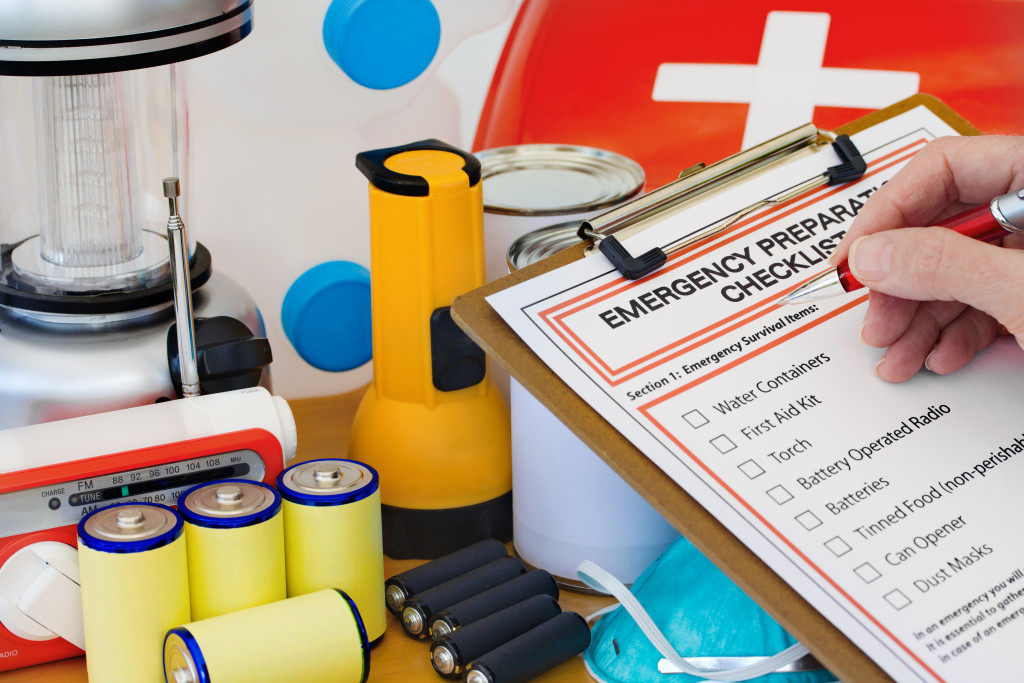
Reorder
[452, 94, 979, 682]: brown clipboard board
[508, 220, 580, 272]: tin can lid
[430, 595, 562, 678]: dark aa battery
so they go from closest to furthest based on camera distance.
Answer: [452, 94, 979, 682]: brown clipboard board, [430, 595, 562, 678]: dark aa battery, [508, 220, 580, 272]: tin can lid

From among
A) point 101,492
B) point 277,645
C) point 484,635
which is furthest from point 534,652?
point 101,492

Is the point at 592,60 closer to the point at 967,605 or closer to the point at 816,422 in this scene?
the point at 816,422

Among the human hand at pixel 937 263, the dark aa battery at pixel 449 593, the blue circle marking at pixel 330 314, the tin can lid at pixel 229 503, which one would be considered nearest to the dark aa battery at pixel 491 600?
the dark aa battery at pixel 449 593

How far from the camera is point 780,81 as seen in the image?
34.6 inches

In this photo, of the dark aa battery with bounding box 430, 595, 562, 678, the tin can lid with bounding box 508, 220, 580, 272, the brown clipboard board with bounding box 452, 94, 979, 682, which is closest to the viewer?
the brown clipboard board with bounding box 452, 94, 979, 682

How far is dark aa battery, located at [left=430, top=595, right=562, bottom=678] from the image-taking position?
1.82ft

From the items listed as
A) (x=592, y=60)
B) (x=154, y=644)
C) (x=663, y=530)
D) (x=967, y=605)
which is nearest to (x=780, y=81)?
(x=592, y=60)

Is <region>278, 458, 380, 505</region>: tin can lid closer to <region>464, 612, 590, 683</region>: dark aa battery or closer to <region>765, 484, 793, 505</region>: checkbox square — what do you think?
<region>464, 612, 590, 683</region>: dark aa battery

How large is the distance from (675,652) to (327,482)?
200 millimetres

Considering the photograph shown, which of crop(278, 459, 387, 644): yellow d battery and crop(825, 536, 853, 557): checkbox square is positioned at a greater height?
crop(825, 536, 853, 557): checkbox square

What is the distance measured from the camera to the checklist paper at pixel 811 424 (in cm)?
47

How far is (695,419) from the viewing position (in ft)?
1.72

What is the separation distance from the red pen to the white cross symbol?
0.32 metres

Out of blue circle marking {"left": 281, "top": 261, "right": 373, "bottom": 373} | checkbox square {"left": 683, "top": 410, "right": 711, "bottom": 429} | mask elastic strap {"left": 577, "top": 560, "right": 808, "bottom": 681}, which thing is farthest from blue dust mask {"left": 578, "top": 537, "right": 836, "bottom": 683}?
blue circle marking {"left": 281, "top": 261, "right": 373, "bottom": 373}
